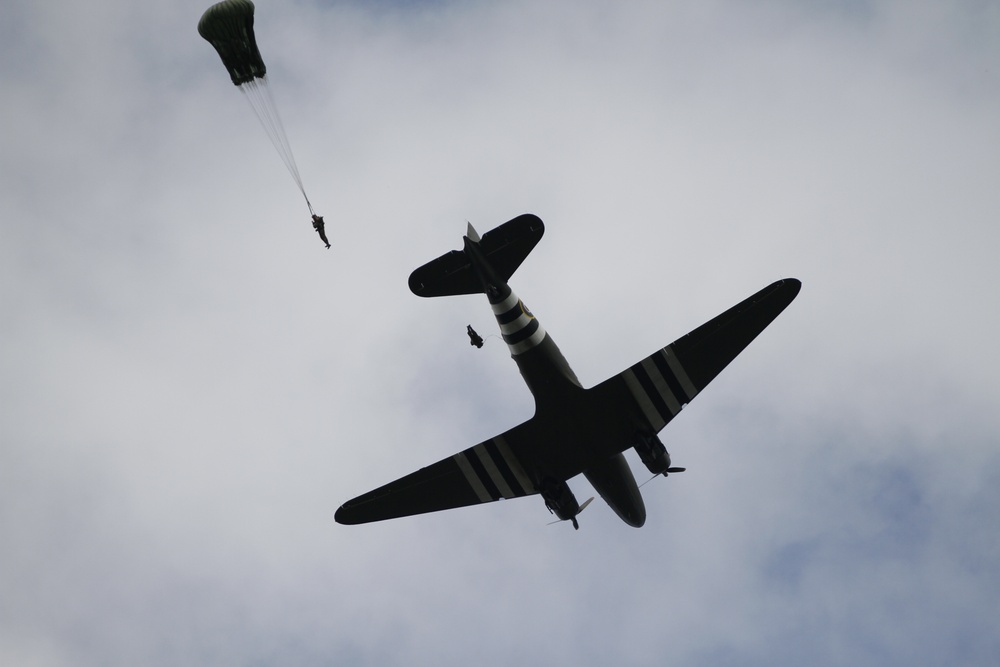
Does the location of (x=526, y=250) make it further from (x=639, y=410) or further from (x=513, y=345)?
(x=639, y=410)

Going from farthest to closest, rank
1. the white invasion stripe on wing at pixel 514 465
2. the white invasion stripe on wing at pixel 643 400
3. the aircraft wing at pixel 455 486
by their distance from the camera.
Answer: the aircraft wing at pixel 455 486, the white invasion stripe on wing at pixel 514 465, the white invasion stripe on wing at pixel 643 400

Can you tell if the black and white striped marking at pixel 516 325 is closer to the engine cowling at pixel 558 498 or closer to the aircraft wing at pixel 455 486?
the aircraft wing at pixel 455 486

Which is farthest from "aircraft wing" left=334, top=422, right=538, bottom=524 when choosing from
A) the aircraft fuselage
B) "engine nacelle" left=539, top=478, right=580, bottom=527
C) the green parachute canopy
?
the green parachute canopy

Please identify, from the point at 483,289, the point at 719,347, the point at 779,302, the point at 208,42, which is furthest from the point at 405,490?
the point at 208,42

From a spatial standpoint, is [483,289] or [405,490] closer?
[483,289]

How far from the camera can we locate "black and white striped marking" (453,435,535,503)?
41.8 metres

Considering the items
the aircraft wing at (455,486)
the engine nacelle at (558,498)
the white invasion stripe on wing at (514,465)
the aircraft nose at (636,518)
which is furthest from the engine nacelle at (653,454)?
the white invasion stripe on wing at (514,465)

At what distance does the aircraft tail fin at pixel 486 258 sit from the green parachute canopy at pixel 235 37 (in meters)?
10.9

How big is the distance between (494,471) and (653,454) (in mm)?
6513

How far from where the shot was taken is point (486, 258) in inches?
1526

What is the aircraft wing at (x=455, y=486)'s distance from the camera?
41938 millimetres

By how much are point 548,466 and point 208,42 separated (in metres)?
21.3

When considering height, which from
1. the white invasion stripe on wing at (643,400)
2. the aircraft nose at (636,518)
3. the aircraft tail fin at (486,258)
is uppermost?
the aircraft tail fin at (486,258)

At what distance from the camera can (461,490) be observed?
43.4 meters
